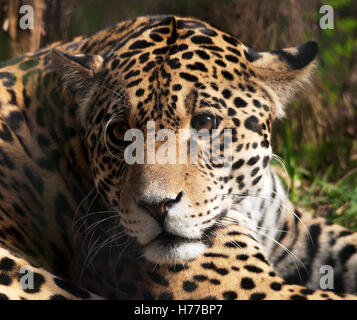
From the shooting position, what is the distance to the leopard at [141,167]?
3.29m

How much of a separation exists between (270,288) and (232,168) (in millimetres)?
725

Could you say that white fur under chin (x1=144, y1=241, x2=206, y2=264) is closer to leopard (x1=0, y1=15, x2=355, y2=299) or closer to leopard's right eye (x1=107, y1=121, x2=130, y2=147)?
leopard (x1=0, y1=15, x2=355, y2=299)

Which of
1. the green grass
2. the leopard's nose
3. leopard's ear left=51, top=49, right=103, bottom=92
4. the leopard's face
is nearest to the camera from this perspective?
the leopard's nose

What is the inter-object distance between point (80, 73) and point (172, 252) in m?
1.25

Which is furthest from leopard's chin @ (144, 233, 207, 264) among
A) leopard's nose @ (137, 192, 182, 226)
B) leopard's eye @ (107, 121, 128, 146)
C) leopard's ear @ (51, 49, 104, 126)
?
leopard's ear @ (51, 49, 104, 126)

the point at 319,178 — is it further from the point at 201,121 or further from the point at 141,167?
the point at 141,167

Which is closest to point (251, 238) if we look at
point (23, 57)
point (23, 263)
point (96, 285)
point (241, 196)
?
point (241, 196)

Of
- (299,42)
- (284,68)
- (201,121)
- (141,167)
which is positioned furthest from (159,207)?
(299,42)

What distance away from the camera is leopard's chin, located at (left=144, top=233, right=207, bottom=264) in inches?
128

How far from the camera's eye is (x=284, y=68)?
386 cm

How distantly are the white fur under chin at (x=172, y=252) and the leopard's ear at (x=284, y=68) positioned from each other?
108cm

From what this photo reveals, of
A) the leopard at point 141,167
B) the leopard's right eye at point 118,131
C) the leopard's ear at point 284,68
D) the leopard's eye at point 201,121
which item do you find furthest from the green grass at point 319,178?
the leopard's right eye at point 118,131

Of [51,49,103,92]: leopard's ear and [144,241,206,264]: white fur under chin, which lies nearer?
[144,241,206,264]: white fur under chin
